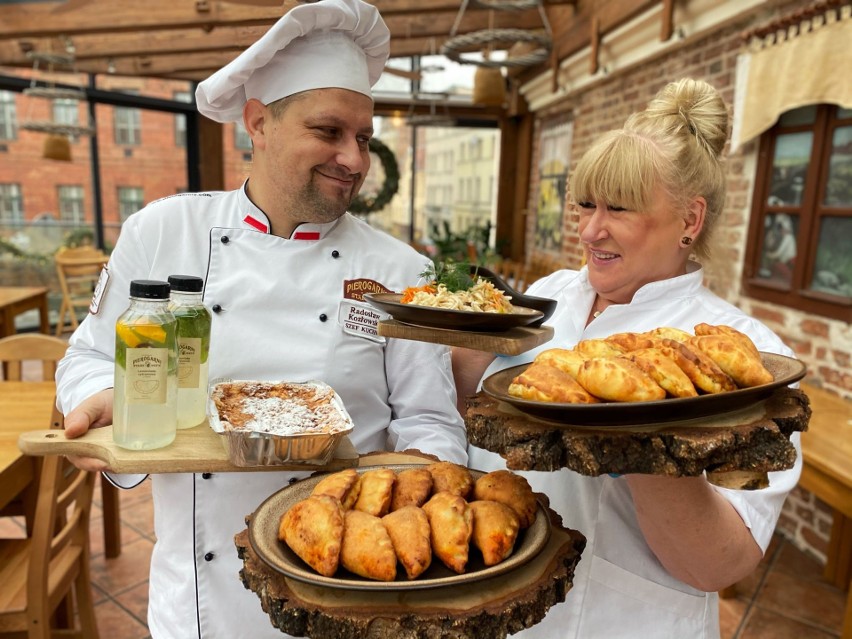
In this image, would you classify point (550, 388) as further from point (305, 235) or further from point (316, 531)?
point (305, 235)

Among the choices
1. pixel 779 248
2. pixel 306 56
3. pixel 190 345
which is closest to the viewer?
pixel 190 345

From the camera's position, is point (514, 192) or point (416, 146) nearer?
point (514, 192)

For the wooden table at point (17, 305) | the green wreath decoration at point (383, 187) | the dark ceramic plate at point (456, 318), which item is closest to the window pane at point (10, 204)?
the wooden table at point (17, 305)

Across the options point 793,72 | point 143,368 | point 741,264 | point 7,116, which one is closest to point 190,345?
point 143,368

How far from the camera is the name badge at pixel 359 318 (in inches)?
55.6

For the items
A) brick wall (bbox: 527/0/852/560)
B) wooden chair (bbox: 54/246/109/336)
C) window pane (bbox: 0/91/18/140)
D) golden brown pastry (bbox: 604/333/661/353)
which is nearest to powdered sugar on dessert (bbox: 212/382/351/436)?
golden brown pastry (bbox: 604/333/661/353)

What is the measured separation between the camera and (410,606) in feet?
2.30

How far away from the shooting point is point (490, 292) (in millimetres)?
1274

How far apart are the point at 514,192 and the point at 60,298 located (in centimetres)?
603

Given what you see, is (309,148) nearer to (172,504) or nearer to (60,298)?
(172,504)

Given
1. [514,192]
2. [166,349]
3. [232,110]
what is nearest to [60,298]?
[514,192]

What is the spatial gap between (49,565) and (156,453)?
4.86 feet

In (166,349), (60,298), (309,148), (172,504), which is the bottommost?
(60,298)

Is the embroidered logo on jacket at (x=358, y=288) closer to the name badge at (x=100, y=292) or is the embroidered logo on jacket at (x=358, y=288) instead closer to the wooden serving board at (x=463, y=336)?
the wooden serving board at (x=463, y=336)
